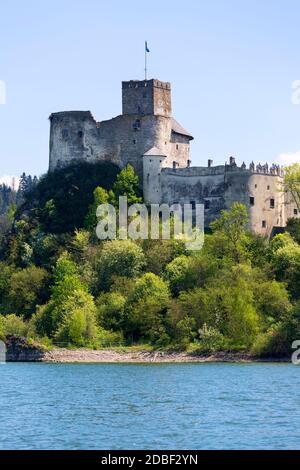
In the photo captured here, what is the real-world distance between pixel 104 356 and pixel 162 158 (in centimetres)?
2013

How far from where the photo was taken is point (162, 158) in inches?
3561

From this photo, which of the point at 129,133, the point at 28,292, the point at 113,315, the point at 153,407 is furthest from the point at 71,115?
the point at 153,407

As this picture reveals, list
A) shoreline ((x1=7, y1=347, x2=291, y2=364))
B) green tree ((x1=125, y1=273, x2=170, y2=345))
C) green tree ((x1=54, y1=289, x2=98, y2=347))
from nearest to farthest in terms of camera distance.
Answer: shoreline ((x1=7, y1=347, x2=291, y2=364)) → green tree ((x1=125, y1=273, x2=170, y2=345)) → green tree ((x1=54, y1=289, x2=98, y2=347))

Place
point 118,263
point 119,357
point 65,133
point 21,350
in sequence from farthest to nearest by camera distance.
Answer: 1. point 65,133
2. point 118,263
3. point 21,350
4. point 119,357

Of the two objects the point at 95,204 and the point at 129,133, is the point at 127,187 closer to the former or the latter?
the point at 95,204

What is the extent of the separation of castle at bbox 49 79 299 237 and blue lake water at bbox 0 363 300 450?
836 inches

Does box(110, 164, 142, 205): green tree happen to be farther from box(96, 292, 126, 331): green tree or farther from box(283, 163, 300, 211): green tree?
box(96, 292, 126, 331): green tree

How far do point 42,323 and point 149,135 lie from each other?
1811 centimetres

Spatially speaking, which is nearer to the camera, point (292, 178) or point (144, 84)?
point (292, 178)

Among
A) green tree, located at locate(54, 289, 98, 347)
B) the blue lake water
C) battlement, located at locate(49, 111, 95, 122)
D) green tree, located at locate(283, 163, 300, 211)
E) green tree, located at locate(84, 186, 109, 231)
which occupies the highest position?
battlement, located at locate(49, 111, 95, 122)

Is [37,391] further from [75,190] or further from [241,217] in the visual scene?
[75,190]

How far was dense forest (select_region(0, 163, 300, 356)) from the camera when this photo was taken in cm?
7450

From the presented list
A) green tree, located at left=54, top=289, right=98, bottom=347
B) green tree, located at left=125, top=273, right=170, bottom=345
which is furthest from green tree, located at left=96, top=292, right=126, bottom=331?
green tree, located at left=54, top=289, right=98, bottom=347
